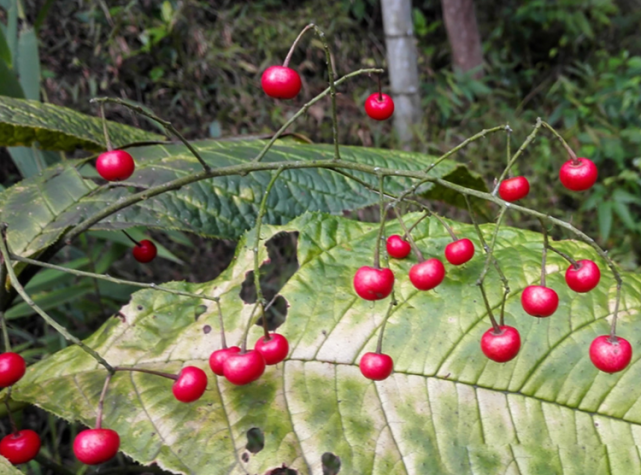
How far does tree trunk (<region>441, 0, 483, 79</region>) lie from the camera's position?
4590 millimetres

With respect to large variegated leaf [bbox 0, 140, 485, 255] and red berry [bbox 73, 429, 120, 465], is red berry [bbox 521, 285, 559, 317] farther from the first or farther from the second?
red berry [bbox 73, 429, 120, 465]

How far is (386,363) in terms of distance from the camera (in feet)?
3.34

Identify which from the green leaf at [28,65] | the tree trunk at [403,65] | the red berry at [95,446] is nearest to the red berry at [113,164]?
the red berry at [95,446]

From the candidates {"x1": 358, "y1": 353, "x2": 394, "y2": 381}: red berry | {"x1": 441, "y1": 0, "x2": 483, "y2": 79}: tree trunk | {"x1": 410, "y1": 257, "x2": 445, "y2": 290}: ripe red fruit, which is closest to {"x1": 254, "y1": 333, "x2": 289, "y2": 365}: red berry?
{"x1": 358, "y1": 353, "x2": 394, "y2": 381}: red berry

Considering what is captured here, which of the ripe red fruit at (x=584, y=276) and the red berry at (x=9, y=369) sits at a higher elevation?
the ripe red fruit at (x=584, y=276)

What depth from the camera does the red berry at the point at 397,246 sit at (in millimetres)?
1273

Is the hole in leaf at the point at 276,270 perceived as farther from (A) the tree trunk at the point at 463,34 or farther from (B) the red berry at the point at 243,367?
(A) the tree trunk at the point at 463,34

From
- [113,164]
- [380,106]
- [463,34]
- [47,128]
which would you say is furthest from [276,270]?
[463,34]

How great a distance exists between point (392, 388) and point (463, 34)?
4247 mm

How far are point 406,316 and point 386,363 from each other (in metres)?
0.20

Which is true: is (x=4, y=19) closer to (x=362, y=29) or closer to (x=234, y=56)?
(x=234, y=56)

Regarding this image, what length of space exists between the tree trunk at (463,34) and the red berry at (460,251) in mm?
3879

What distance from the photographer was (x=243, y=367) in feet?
3.29

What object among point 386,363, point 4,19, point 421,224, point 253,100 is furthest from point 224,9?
point 386,363
